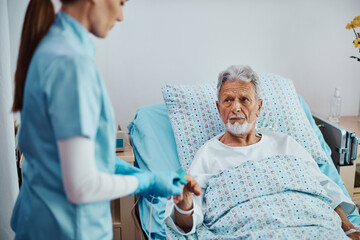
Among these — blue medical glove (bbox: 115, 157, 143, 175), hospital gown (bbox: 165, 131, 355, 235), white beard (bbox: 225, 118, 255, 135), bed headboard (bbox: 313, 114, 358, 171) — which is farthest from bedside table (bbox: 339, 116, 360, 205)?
blue medical glove (bbox: 115, 157, 143, 175)

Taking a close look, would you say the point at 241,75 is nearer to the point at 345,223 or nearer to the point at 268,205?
the point at 268,205

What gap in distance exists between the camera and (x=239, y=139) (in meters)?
1.75

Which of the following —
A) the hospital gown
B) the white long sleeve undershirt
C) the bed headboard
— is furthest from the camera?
the bed headboard

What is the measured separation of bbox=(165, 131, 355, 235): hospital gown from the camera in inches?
64.4

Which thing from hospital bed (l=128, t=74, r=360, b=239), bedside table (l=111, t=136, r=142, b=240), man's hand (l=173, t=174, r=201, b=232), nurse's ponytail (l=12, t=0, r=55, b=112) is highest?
nurse's ponytail (l=12, t=0, r=55, b=112)

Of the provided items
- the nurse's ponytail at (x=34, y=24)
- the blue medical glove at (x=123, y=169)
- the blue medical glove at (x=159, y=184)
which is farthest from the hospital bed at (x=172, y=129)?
the nurse's ponytail at (x=34, y=24)

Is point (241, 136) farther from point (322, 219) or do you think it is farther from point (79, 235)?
point (79, 235)

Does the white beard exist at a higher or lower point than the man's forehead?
lower

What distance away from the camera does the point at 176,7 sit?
7.37 feet

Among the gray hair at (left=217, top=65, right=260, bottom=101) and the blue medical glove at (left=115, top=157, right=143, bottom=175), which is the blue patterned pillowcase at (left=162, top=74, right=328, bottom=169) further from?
the blue medical glove at (left=115, top=157, right=143, bottom=175)

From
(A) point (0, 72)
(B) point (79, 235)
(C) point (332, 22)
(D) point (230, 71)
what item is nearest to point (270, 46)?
(C) point (332, 22)

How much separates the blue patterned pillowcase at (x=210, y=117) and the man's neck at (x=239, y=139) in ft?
0.44

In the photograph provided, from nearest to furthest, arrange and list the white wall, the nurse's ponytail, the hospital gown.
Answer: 1. the nurse's ponytail
2. the hospital gown
3. the white wall

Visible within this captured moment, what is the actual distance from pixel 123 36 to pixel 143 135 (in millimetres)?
605
